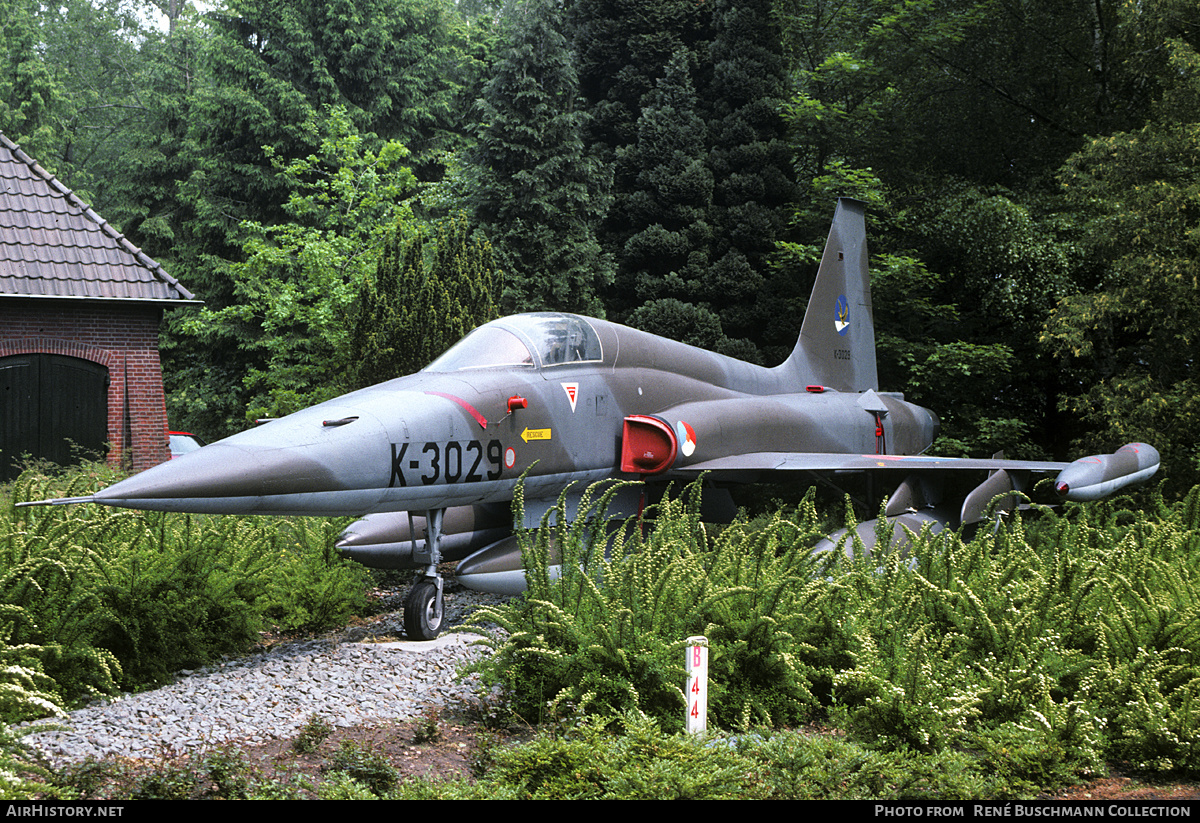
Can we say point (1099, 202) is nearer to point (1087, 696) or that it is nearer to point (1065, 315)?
point (1065, 315)

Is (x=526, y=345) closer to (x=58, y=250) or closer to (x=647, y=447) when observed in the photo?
(x=647, y=447)

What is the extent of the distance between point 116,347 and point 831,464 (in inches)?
447

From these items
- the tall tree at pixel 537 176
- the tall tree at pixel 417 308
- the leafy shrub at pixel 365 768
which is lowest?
the leafy shrub at pixel 365 768

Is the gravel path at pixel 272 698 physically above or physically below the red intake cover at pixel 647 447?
below

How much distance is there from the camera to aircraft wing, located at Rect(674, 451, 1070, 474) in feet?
29.6

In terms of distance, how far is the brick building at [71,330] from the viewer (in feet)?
46.3

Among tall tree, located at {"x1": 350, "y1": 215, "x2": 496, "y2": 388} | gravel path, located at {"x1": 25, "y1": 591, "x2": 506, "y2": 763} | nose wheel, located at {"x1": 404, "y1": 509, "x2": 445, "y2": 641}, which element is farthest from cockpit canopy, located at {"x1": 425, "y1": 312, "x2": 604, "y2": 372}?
tall tree, located at {"x1": 350, "y1": 215, "x2": 496, "y2": 388}

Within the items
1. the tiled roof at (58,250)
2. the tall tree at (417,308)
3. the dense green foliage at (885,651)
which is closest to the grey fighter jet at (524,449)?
the dense green foliage at (885,651)

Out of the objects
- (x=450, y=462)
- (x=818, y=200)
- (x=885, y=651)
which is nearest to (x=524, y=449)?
(x=450, y=462)

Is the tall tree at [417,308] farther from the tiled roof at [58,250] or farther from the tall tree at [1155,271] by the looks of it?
the tall tree at [1155,271]

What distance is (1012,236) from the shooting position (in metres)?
16.8

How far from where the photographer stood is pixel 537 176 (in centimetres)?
1950

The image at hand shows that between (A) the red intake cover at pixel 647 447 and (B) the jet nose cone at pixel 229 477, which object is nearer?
(B) the jet nose cone at pixel 229 477

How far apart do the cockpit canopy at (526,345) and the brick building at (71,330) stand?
848 centimetres
